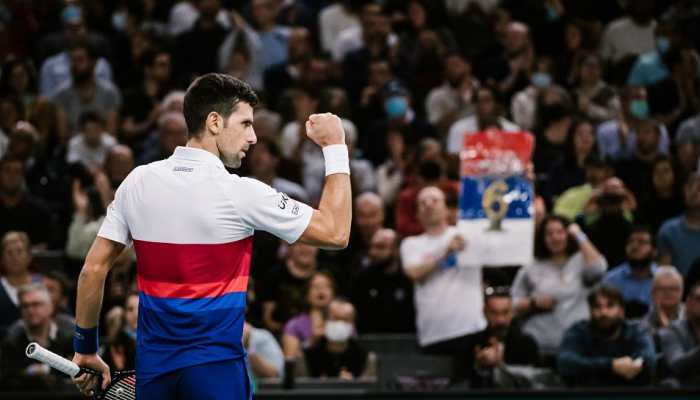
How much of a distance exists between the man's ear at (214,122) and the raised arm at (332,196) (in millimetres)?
323

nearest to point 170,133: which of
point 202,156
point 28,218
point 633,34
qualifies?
point 28,218

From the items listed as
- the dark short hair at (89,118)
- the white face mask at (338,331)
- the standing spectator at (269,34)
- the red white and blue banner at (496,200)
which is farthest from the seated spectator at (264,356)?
the standing spectator at (269,34)

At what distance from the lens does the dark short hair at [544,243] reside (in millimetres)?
10891

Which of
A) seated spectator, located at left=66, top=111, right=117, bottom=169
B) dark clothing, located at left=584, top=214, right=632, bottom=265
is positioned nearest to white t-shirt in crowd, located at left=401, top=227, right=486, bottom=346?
dark clothing, located at left=584, top=214, right=632, bottom=265

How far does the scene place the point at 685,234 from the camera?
37.4 feet

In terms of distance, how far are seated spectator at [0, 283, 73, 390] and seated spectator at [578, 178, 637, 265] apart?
4368 mm

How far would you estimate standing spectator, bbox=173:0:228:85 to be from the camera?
48.7ft

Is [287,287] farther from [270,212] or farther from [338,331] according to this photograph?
[270,212]

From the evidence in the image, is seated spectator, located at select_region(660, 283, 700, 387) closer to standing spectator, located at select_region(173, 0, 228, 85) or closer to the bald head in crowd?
the bald head in crowd

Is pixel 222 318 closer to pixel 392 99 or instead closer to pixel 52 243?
pixel 52 243

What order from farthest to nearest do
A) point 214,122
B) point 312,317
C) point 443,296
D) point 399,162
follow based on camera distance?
point 399,162 < point 443,296 < point 312,317 < point 214,122

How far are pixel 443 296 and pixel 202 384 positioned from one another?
234 inches

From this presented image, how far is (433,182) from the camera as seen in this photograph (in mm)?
11891

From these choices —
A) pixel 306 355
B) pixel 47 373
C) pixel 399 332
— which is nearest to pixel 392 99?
pixel 399 332
